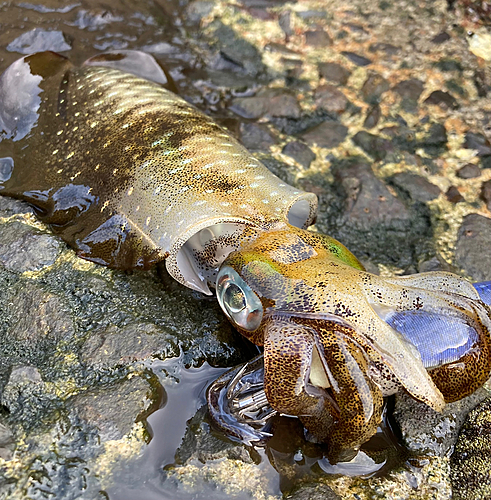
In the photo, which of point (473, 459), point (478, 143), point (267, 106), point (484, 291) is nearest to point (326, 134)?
point (267, 106)

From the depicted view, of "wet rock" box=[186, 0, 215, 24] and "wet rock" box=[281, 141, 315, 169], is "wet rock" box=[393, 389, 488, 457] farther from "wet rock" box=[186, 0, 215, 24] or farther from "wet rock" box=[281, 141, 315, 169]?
"wet rock" box=[186, 0, 215, 24]

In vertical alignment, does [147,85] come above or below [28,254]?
above

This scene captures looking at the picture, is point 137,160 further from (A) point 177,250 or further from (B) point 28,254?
(B) point 28,254

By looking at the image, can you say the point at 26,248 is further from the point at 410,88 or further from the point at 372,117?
the point at 410,88

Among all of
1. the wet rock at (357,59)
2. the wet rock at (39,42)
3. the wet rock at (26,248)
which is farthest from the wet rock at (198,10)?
the wet rock at (26,248)

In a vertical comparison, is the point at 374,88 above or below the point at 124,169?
below

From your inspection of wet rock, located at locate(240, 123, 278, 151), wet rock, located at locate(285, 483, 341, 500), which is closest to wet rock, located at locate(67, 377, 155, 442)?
wet rock, located at locate(285, 483, 341, 500)

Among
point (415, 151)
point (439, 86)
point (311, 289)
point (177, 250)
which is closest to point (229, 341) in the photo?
Result: point (177, 250)
